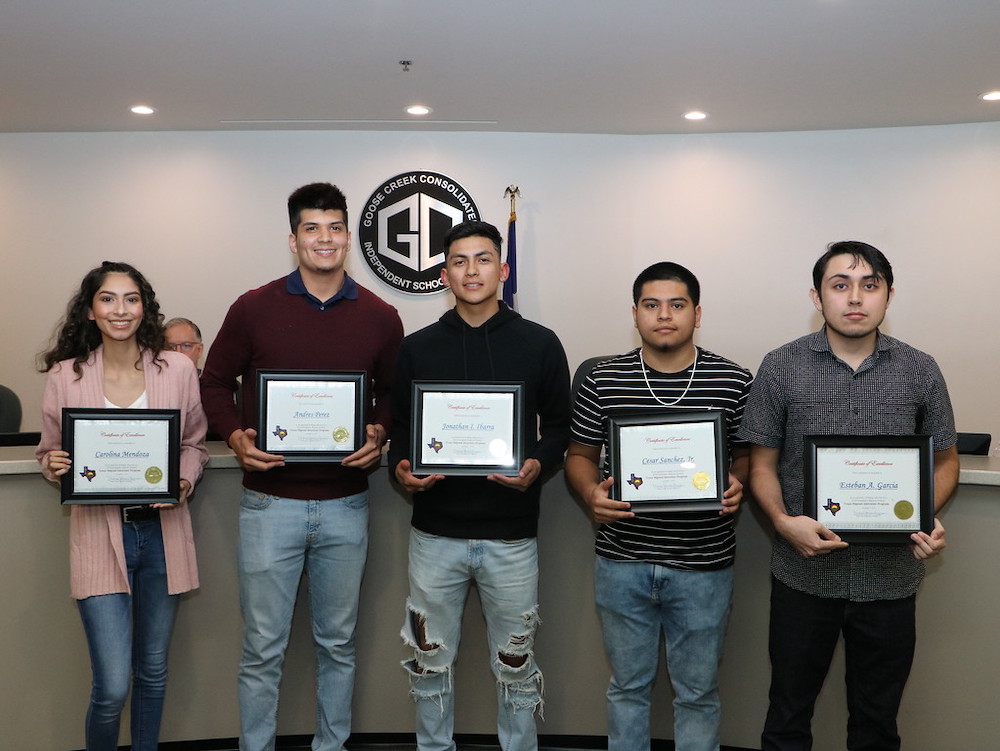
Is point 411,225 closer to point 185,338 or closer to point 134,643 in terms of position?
point 185,338

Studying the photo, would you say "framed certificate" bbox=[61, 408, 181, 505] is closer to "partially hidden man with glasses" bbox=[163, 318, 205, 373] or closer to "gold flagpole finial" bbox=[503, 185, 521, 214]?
"partially hidden man with glasses" bbox=[163, 318, 205, 373]

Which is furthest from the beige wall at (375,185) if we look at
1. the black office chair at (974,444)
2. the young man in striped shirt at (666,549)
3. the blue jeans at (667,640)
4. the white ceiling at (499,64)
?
the blue jeans at (667,640)

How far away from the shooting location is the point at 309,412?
2559 millimetres

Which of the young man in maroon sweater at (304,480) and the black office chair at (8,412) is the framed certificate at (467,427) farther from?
the black office chair at (8,412)

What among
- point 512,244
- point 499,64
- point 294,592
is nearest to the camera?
point 294,592

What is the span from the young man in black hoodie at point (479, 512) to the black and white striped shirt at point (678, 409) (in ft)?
0.67

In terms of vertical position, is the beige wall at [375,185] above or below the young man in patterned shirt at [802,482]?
above

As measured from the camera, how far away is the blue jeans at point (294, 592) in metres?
2.62

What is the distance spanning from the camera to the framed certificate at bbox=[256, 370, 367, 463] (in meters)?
2.55

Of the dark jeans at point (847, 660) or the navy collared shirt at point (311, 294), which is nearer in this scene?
the dark jeans at point (847, 660)

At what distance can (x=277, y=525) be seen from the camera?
2.62 meters

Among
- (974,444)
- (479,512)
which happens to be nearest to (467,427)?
(479,512)

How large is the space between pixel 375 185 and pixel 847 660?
14.9 feet

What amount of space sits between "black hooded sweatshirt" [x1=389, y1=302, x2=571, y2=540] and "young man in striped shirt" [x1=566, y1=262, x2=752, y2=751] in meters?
0.12
